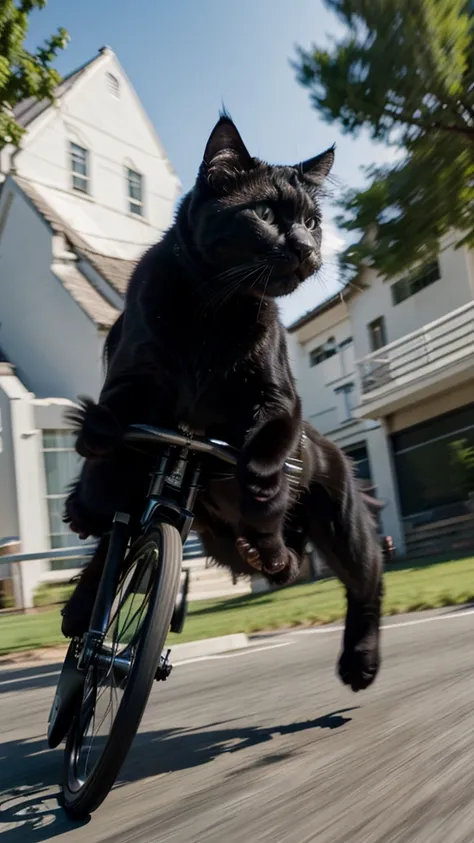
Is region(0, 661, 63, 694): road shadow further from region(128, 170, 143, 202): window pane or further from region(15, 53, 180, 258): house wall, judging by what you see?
region(128, 170, 143, 202): window pane

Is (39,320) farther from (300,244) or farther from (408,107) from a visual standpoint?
(300,244)

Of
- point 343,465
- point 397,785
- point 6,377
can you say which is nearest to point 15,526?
point 6,377

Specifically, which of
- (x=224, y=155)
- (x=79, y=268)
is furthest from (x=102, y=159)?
Result: (x=224, y=155)

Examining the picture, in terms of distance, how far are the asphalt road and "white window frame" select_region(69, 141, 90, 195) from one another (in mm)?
15534

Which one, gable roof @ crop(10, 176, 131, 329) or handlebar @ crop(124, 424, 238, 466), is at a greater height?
gable roof @ crop(10, 176, 131, 329)

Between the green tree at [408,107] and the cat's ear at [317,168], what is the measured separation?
3447 millimetres

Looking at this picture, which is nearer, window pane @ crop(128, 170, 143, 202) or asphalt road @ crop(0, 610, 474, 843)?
asphalt road @ crop(0, 610, 474, 843)

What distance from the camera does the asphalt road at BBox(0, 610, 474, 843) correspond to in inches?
68.3

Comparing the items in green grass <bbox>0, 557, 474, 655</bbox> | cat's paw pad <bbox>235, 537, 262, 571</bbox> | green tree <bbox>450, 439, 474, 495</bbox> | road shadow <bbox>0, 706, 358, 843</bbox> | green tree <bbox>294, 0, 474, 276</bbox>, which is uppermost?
green tree <bbox>294, 0, 474, 276</bbox>

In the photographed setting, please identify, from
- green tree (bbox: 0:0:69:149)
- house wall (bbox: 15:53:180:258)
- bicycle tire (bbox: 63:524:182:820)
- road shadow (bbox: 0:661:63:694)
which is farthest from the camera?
house wall (bbox: 15:53:180:258)

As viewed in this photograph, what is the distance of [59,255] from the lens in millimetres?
16047

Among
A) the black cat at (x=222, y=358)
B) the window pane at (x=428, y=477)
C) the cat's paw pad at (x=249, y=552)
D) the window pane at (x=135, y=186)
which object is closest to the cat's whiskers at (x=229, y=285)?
the black cat at (x=222, y=358)

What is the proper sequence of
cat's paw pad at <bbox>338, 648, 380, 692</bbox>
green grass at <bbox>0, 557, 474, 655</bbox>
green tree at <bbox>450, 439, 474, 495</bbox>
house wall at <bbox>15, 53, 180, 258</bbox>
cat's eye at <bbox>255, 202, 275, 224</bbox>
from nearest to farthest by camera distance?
cat's eye at <bbox>255, 202, 275, 224</bbox>, cat's paw pad at <bbox>338, 648, 380, 692</bbox>, green grass at <bbox>0, 557, 474, 655</bbox>, house wall at <bbox>15, 53, 180, 258</bbox>, green tree at <bbox>450, 439, 474, 495</bbox>

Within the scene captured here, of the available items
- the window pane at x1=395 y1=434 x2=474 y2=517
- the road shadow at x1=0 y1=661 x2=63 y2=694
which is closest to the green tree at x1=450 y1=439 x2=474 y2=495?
the window pane at x1=395 y1=434 x2=474 y2=517
